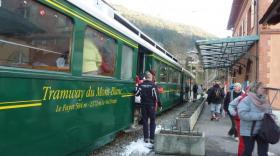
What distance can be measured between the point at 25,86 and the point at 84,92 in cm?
176

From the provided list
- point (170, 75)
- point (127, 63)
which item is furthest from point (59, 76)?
point (170, 75)

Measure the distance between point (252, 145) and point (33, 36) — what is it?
3635mm

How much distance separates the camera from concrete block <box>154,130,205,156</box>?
744cm

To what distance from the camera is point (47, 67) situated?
4801 mm

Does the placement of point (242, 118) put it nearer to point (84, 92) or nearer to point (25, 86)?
point (84, 92)

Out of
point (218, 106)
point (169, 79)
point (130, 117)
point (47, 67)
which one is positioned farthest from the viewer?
point (169, 79)

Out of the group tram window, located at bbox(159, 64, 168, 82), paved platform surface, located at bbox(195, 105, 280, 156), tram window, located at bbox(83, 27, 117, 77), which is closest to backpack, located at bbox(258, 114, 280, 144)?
paved platform surface, located at bbox(195, 105, 280, 156)

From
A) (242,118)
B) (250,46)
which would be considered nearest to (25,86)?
(242,118)

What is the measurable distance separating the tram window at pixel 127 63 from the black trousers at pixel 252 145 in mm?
3348

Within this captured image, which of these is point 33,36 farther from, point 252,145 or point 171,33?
point 171,33

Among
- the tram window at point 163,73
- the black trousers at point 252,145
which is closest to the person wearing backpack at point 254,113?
the black trousers at point 252,145

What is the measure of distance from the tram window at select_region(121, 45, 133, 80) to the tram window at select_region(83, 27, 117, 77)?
70cm

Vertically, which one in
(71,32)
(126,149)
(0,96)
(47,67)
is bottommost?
(126,149)

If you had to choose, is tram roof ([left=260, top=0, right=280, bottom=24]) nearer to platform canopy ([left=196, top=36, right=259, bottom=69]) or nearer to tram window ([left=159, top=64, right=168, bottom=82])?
tram window ([left=159, top=64, right=168, bottom=82])
